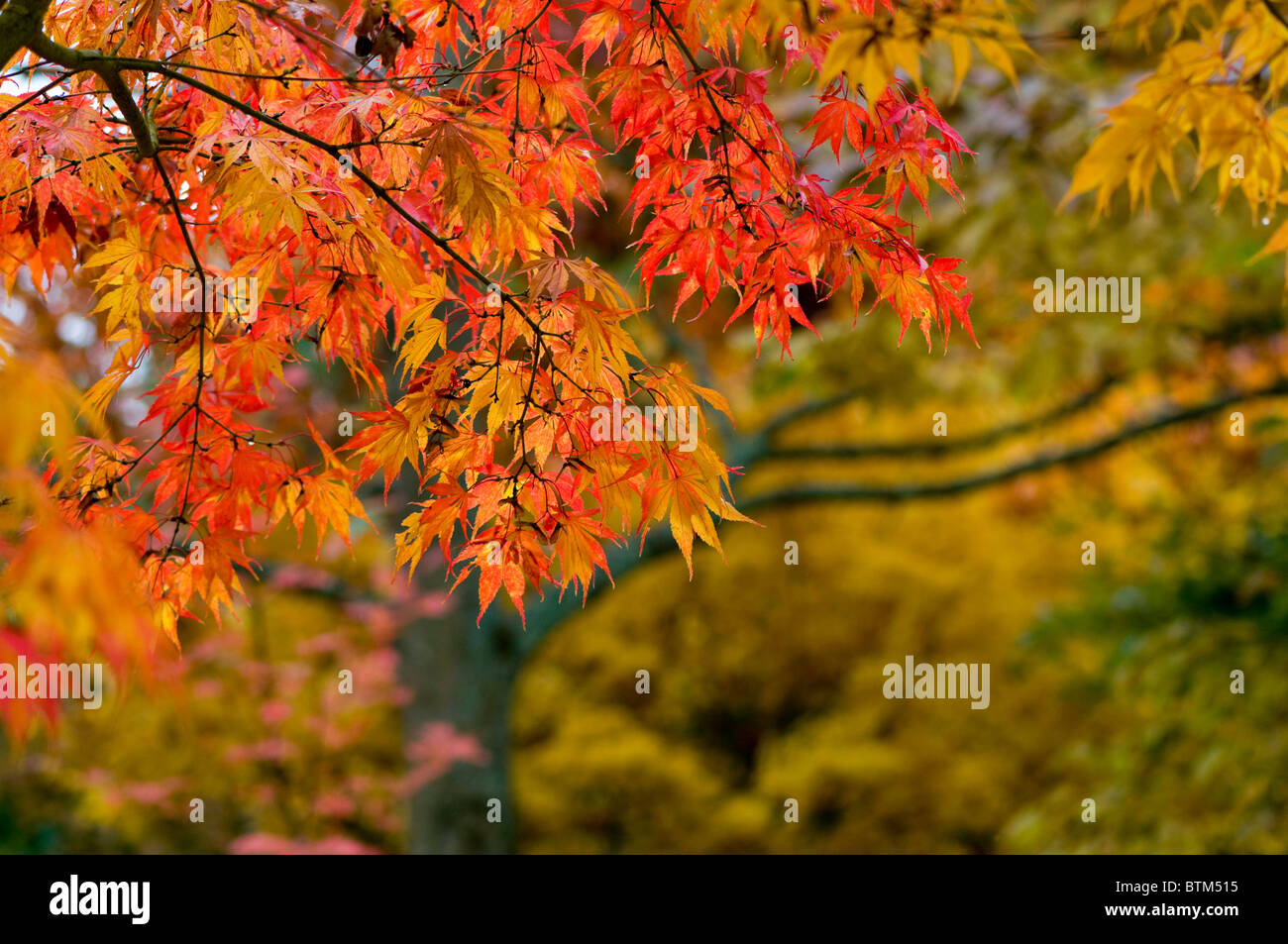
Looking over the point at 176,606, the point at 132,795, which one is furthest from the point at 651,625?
the point at 176,606

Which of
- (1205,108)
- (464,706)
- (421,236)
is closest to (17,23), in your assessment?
(421,236)

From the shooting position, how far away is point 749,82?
2.13 metres

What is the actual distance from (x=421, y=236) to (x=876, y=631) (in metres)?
6.36

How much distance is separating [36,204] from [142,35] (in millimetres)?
460

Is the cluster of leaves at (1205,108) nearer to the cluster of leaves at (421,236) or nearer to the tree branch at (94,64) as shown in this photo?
the cluster of leaves at (421,236)

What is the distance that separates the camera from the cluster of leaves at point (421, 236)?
1.89m

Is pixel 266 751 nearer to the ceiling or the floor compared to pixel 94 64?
nearer to the floor

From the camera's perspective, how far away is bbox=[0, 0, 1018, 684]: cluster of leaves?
1.89 metres

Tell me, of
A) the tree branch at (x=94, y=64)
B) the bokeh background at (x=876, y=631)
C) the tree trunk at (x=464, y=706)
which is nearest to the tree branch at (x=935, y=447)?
the bokeh background at (x=876, y=631)

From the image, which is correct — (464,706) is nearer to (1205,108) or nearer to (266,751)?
(266,751)

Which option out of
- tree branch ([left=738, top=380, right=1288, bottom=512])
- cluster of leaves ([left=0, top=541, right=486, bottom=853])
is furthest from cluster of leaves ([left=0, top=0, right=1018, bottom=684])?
cluster of leaves ([left=0, top=541, right=486, bottom=853])

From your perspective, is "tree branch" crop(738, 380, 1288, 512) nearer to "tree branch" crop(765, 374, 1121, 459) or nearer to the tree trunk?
"tree branch" crop(765, 374, 1121, 459)

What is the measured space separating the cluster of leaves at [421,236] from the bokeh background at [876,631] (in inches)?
72.4

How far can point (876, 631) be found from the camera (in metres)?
7.91
